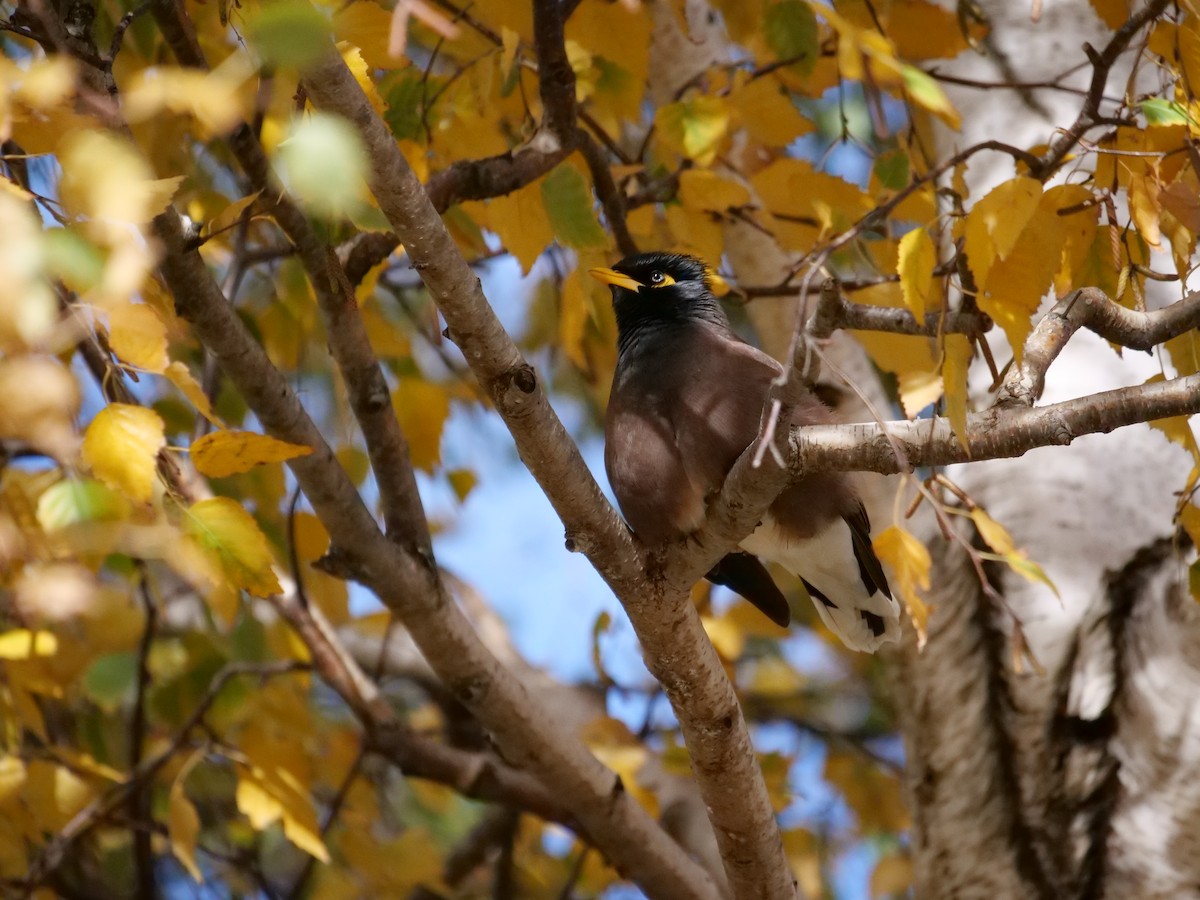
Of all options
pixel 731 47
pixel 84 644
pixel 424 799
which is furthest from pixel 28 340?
pixel 424 799

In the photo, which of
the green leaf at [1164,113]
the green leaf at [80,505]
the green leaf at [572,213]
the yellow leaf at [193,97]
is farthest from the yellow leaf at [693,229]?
the green leaf at [80,505]

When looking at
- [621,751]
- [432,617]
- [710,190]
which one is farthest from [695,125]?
[621,751]

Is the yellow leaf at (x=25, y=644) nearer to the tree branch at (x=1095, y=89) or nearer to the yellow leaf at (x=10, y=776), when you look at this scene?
the yellow leaf at (x=10, y=776)

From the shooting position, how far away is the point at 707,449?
7.98 ft

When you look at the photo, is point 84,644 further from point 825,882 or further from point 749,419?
point 825,882

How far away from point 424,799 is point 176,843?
→ 2.64 metres

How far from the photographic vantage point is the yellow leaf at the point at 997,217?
1.62 metres

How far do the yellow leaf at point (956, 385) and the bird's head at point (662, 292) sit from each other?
1.17 metres

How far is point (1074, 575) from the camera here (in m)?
2.77

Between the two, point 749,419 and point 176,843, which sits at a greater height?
point 749,419

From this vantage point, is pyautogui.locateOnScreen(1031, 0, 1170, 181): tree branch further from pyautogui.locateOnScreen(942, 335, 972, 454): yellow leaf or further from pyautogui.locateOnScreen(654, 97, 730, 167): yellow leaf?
pyautogui.locateOnScreen(654, 97, 730, 167): yellow leaf

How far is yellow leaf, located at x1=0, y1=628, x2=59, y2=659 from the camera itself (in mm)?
2492

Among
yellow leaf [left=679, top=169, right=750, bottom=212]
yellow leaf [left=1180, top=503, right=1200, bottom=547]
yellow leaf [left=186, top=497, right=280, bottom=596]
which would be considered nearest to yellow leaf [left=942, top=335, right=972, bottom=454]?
yellow leaf [left=1180, top=503, right=1200, bottom=547]

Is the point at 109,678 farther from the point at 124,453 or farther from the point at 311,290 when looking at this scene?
the point at 124,453
